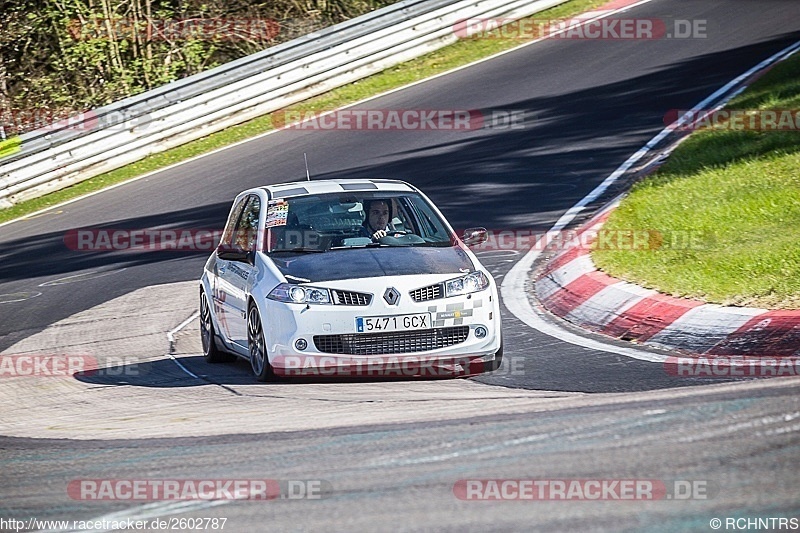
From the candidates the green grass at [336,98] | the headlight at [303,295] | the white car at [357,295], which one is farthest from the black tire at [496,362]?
the green grass at [336,98]

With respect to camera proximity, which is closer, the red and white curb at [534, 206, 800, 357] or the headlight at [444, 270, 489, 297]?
the red and white curb at [534, 206, 800, 357]

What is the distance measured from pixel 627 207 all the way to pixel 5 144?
467 inches

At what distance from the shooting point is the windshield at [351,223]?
8844 mm

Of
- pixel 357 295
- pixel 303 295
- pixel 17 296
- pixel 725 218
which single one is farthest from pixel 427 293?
pixel 17 296

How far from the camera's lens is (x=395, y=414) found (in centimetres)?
641

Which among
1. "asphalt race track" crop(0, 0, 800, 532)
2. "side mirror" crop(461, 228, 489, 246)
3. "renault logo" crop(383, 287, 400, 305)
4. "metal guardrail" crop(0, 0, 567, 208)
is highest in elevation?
"metal guardrail" crop(0, 0, 567, 208)

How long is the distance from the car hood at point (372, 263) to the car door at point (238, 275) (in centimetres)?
41

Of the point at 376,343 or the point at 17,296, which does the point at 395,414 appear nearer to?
the point at 376,343

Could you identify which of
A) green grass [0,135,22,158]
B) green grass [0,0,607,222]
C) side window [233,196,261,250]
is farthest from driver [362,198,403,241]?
green grass [0,135,22,158]

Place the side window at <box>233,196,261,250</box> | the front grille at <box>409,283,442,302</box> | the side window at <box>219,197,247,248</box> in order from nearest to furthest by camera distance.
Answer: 1. the front grille at <box>409,283,442,302</box>
2. the side window at <box>233,196,261,250</box>
3. the side window at <box>219,197,247,248</box>

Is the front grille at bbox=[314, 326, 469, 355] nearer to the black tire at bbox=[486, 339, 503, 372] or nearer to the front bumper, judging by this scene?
the front bumper

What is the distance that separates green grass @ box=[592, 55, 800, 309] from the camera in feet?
29.1

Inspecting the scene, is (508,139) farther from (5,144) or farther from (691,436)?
(691,436)

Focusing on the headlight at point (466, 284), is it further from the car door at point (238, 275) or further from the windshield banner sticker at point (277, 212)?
the windshield banner sticker at point (277, 212)
